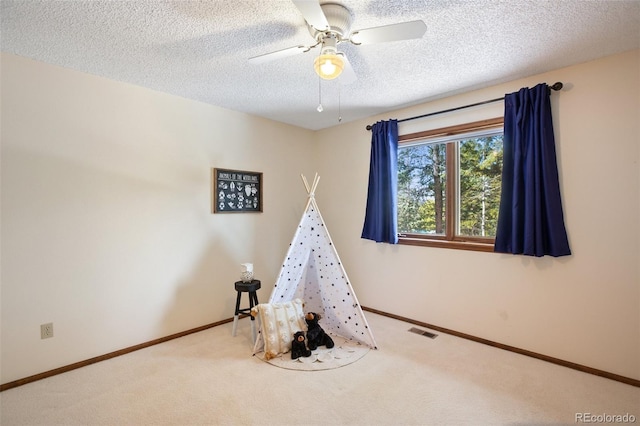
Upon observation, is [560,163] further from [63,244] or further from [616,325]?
[63,244]

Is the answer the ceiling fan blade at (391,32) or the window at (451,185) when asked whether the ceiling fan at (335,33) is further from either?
the window at (451,185)

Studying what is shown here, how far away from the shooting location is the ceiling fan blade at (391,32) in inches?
61.0

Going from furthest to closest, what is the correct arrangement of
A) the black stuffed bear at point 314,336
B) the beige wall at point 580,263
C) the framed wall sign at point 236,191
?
the framed wall sign at point 236,191
the black stuffed bear at point 314,336
the beige wall at point 580,263

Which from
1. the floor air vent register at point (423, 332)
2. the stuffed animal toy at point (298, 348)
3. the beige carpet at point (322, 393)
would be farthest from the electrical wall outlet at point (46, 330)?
the floor air vent register at point (423, 332)

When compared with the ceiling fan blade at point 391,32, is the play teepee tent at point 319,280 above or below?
below

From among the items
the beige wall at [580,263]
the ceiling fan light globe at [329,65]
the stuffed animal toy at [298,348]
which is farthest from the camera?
the stuffed animal toy at [298,348]

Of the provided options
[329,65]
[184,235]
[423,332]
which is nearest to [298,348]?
[423,332]

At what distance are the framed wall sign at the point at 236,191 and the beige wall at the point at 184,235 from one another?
0.32 feet

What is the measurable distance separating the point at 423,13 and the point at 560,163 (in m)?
1.71

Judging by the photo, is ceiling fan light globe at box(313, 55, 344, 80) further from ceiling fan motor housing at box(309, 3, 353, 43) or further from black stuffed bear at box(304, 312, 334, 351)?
black stuffed bear at box(304, 312, 334, 351)

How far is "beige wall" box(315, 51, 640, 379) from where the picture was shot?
2.25 metres

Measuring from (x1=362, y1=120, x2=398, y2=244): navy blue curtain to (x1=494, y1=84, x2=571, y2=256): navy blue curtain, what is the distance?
1.11m

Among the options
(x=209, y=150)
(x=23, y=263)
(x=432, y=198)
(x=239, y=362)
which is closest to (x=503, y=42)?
(x=432, y=198)

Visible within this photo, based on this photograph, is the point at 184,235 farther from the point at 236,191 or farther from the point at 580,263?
the point at 580,263
